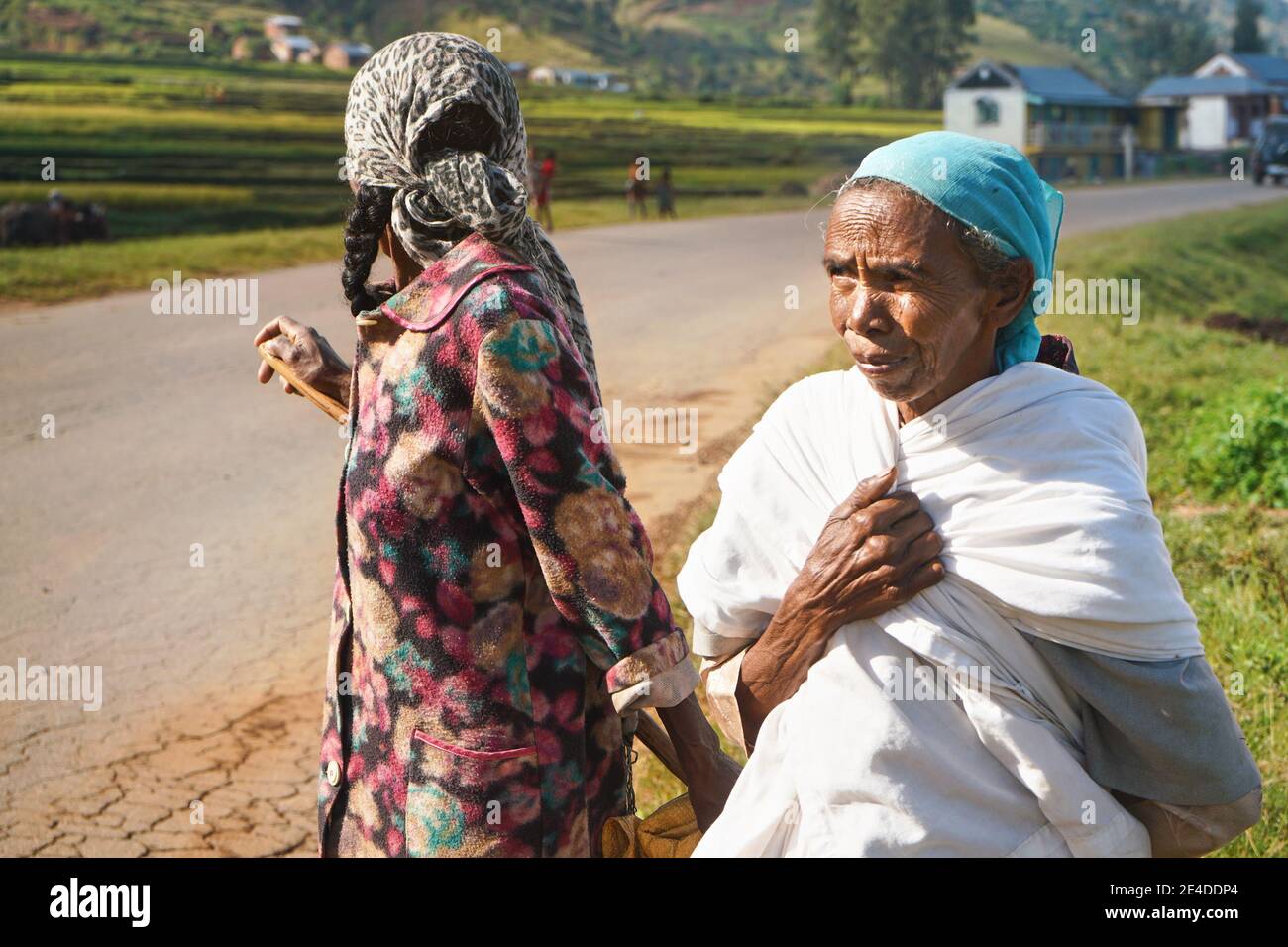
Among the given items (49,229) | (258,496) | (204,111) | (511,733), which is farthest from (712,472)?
(204,111)

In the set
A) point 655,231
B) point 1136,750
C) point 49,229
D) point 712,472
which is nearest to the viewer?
point 1136,750

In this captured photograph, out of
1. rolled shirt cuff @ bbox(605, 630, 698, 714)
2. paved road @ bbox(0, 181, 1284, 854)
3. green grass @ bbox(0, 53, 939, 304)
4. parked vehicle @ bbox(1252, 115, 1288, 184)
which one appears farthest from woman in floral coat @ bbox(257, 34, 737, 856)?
parked vehicle @ bbox(1252, 115, 1288, 184)

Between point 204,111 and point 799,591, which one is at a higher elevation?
point 204,111

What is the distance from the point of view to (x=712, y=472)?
784cm

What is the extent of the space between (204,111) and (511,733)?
4282cm

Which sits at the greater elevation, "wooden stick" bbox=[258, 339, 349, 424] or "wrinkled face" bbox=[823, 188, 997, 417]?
"wrinkled face" bbox=[823, 188, 997, 417]

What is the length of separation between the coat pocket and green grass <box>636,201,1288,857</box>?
6.57 ft

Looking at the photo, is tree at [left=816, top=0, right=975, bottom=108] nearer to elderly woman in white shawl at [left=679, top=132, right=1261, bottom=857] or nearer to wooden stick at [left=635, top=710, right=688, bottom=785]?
wooden stick at [left=635, top=710, right=688, bottom=785]

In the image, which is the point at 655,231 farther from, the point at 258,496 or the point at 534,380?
the point at 534,380

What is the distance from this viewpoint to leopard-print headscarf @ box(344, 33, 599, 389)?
6.59ft

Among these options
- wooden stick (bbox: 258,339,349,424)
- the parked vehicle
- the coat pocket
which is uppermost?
the parked vehicle

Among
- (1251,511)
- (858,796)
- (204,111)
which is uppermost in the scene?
(204,111)

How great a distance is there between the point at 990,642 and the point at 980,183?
619 millimetres

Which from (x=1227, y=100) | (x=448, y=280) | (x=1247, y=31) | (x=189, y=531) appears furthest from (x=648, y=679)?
(x=1247, y=31)
